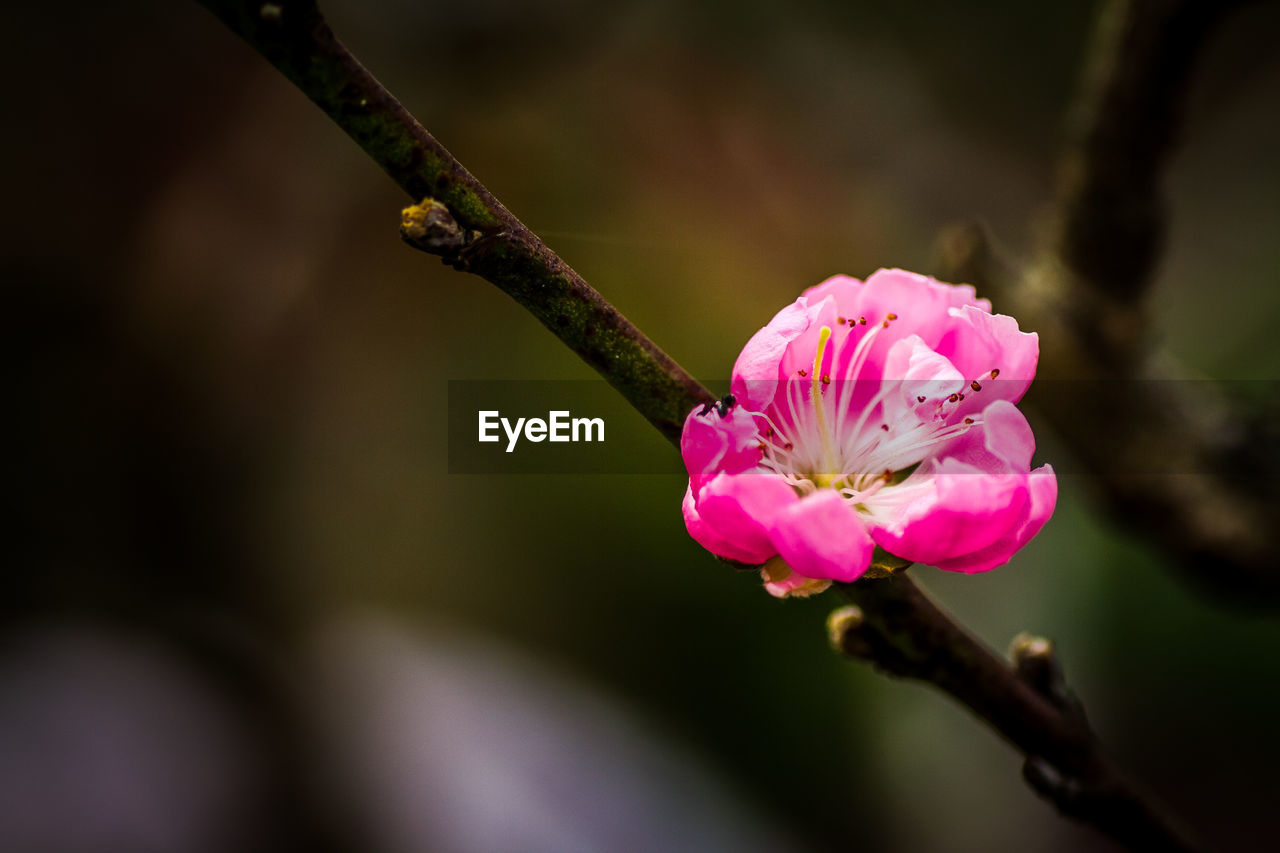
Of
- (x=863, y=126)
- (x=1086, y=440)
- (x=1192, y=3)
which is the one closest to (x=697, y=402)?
(x=1192, y=3)

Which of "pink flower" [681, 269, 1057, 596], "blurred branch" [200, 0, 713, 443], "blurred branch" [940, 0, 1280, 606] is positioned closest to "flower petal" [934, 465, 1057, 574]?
"pink flower" [681, 269, 1057, 596]

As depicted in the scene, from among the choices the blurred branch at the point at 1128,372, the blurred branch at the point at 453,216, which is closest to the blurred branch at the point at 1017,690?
the blurred branch at the point at 453,216

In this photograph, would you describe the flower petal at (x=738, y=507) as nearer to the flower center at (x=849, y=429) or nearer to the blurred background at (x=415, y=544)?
the flower center at (x=849, y=429)

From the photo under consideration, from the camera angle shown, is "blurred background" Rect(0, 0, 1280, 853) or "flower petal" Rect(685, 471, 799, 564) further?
"blurred background" Rect(0, 0, 1280, 853)

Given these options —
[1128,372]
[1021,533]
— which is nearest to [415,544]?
[1128,372]

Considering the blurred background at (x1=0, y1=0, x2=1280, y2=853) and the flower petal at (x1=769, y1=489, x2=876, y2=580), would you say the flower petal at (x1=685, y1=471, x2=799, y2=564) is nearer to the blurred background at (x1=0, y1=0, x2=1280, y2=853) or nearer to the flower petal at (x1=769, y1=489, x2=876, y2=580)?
the flower petal at (x1=769, y1=489, x2=876, y2=580)

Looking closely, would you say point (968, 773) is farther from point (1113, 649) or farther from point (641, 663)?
point (641, 663)

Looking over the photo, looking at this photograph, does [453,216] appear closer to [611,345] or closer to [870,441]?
[611,345]
